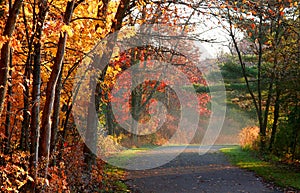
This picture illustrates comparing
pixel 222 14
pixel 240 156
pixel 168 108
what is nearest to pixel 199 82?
pixel 168 108

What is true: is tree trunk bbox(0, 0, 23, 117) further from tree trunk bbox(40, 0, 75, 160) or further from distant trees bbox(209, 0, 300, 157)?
distant trees bbox(209, 0, 300, 157)

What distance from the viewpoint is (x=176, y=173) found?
1532 cm

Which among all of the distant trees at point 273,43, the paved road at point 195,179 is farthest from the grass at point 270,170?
the distant trees at point 273,43

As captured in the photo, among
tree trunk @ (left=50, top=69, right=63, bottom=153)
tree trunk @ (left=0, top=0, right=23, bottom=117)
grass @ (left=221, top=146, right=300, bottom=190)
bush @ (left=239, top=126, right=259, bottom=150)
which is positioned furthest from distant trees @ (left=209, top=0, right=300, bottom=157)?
tree trunk @ (left=0, top=0, right=23, bottom=117)

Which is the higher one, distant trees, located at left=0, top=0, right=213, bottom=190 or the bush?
distant trees, located at left=0, top=0, right=213, bottom=190

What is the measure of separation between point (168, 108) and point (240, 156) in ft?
44.7

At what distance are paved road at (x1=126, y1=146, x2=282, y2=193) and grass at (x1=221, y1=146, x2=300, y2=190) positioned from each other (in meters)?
0.45

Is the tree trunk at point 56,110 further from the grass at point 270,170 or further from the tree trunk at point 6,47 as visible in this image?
the grass at point 270,170

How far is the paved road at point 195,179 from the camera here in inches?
472

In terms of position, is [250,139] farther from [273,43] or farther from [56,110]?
[56,110]

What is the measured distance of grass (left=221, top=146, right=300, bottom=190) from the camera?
13.3 metres

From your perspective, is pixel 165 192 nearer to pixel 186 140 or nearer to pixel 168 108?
pixel 168 108

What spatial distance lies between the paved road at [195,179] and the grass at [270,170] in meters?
0.45

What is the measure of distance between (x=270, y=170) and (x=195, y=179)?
3.67m
